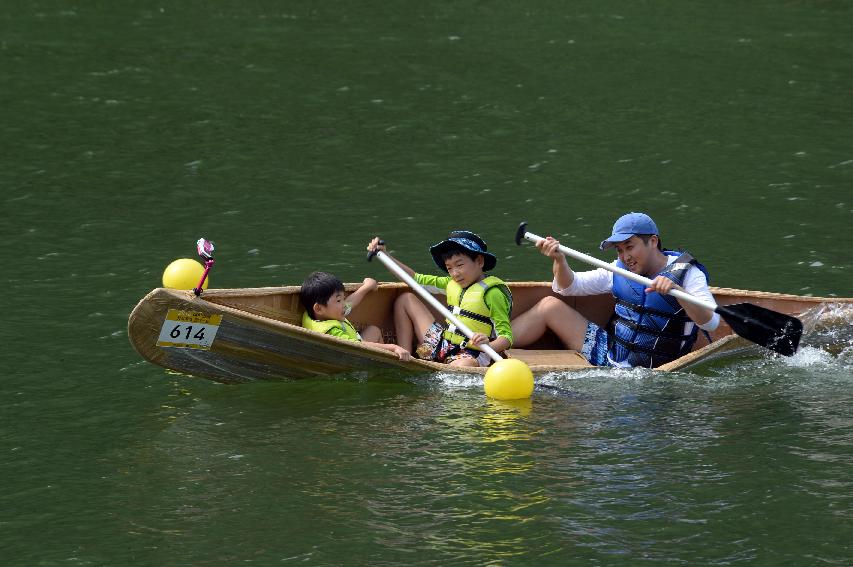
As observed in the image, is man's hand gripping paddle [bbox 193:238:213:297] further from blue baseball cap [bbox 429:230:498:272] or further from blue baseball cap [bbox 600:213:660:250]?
blue baseball cap [bbox 600:213:660:250]

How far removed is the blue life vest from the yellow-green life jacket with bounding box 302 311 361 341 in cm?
211

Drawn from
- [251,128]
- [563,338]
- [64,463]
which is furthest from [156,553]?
[251,128]

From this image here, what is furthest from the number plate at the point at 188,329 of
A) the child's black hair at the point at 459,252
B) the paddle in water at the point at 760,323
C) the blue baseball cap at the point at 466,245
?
the paddle in water at the point at 760,323

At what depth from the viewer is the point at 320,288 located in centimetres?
1248

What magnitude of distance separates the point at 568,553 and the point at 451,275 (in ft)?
12.6

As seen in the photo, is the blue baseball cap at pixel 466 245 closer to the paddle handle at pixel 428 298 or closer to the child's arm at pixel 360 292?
the paddle handle at pixel 428 298

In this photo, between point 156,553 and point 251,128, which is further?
point 251,128

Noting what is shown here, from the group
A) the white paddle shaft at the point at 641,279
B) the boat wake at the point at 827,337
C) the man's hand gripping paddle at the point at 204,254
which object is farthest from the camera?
the boat wake at the point at 827,337

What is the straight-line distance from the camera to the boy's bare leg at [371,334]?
13.0m

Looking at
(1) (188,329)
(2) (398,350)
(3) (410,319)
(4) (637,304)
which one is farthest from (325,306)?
(4) (637,304)

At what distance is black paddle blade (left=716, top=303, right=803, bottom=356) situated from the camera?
1214 cm

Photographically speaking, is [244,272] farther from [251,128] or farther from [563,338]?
[251,128]

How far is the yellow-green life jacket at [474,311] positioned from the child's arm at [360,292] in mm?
725

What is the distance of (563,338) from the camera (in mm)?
13188
